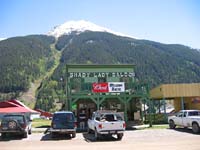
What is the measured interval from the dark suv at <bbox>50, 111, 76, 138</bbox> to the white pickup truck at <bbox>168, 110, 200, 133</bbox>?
914 centimetres

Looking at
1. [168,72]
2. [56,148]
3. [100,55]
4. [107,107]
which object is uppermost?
[100,55]

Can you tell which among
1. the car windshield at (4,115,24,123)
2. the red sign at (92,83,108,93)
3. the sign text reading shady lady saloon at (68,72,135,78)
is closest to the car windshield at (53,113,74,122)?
the car windshield at (4,115,24,123)

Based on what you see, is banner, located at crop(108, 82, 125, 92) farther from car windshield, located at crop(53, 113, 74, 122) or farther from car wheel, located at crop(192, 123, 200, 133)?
car windshield, located at crop(53, 113, 74, 122)

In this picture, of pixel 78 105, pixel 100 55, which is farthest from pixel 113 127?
pixel 100 55

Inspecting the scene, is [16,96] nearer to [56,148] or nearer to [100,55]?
[100,55]

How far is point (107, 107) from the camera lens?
3928cm

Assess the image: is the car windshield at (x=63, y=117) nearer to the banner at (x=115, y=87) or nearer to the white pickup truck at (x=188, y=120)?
the white pickup truck at (x=188, y=120)

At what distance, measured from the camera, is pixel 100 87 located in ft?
113

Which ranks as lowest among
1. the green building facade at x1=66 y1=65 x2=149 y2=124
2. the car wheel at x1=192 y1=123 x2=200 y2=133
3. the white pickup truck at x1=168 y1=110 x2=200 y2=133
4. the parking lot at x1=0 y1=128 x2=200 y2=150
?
the parking lot at x1=0 y1=128 x2=200 y2=150

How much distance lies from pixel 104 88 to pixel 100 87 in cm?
44

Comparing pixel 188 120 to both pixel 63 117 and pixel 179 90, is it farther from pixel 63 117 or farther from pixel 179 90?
pixel 179 90

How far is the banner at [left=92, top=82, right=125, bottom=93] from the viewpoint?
3422 centimetres

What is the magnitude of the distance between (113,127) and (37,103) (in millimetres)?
147793

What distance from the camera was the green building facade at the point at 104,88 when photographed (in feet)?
113
